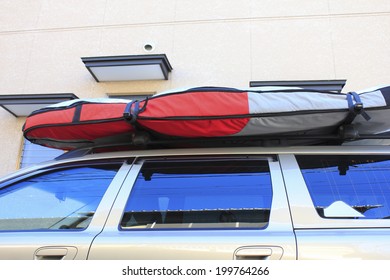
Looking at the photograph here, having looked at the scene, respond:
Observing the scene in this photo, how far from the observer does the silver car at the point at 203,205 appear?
1.61 metres

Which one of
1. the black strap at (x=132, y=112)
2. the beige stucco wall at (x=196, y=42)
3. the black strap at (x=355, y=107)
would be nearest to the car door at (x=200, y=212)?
the black strap at (x=132, y=112)

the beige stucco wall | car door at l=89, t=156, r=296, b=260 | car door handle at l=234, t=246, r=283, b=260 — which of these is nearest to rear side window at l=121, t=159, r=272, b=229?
car door at l=89, t=156, r=296, b=260

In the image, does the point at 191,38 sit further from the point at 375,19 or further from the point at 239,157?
the point at 239,157

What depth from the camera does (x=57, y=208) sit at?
200 centimetres

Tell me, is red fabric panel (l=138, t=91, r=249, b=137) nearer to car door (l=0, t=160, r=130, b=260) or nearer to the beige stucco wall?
car door (l=0, t=160, r=130, b=260)

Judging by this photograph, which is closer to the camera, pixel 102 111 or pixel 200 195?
pixel 200 195

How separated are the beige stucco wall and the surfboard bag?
3.83m

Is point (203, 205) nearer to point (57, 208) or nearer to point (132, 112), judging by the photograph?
point (132, 112)

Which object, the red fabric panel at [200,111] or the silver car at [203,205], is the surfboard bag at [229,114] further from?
the silver car at [203,205]

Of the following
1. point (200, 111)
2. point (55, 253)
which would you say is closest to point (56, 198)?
point (55, 253)

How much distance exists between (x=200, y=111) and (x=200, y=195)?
471 millimetres

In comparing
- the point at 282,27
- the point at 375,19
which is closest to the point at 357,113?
the point at 282,27

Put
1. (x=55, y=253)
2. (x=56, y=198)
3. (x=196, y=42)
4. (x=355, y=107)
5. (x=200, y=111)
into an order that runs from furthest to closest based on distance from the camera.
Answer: (x=196, y=42) → (x=56, y=198) → (x=200, y=111) → (x=355, y=107) → (x=55, y=253)

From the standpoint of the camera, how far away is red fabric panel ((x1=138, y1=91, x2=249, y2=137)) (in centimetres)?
193
